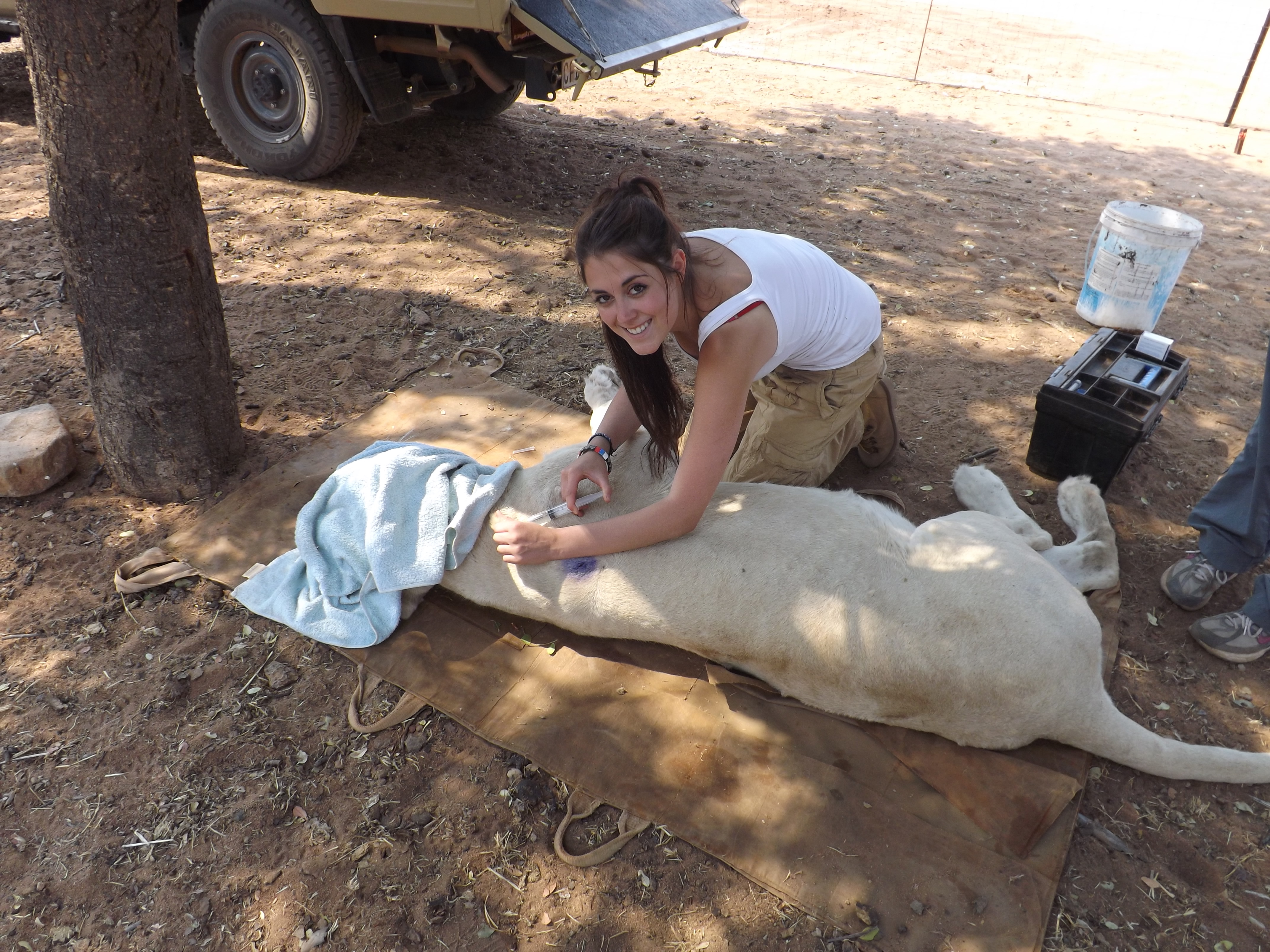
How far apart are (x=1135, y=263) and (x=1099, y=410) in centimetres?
171

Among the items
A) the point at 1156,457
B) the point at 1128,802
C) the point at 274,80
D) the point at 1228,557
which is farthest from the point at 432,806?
the point at 274,80

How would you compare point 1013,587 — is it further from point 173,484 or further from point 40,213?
point 40,213

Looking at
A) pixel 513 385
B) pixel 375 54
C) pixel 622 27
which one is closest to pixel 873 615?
pixel 513 385

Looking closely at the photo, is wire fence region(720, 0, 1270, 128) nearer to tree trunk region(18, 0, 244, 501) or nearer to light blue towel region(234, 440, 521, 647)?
tree trunk region(18, 0, 244, 501)

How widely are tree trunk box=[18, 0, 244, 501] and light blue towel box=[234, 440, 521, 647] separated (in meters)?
0.79

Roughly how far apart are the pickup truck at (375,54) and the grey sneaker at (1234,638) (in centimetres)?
411

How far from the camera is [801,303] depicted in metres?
2.56

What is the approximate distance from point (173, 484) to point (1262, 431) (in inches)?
161

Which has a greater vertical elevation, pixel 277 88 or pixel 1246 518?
pixel 277 88

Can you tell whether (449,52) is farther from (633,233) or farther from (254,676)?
(254,676)

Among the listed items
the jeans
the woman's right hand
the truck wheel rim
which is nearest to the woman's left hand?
the woman's right hand

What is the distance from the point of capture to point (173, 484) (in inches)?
132

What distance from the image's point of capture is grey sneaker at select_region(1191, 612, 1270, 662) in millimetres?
2803

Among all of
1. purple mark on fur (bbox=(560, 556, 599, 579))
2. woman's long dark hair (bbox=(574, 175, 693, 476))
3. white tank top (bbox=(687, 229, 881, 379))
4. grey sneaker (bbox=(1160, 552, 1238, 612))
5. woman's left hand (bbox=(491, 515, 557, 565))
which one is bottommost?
grey sneaker (bbox=(1160, 552, 1238, 612))
